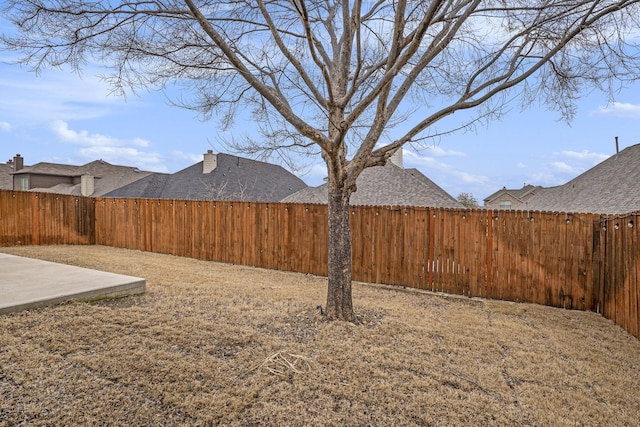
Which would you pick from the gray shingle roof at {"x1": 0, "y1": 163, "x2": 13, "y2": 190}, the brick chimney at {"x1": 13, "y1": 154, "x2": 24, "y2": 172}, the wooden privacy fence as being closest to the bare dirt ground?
the wooden privacy fence

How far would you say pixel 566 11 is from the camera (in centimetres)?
466

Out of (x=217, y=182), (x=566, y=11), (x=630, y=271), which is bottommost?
(x=630, y=271)

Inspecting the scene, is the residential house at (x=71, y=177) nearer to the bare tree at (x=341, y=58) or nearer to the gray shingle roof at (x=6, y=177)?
the gray shingle roof at (x=6, y=177)

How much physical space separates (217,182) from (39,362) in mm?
16456

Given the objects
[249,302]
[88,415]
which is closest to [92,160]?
[249,302]

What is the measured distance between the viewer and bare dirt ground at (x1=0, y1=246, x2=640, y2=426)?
2385 millimetres

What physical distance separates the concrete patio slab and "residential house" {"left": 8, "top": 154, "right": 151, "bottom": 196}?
733 inches

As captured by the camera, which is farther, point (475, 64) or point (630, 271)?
point (475, 64)

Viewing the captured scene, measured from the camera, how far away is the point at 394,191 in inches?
522

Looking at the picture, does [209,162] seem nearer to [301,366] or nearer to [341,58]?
[341,58]

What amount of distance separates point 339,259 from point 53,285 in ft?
13.2

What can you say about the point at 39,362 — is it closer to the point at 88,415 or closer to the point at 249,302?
the point at 88,415

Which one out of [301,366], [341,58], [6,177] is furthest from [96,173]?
[301,366]

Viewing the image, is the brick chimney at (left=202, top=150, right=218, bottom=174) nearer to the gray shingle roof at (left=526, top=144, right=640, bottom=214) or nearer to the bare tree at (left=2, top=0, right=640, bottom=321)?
the bare tree at (left=2, top=0, right=640, bottom=321)
